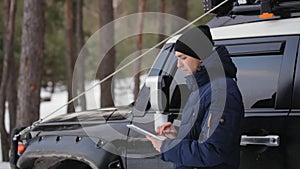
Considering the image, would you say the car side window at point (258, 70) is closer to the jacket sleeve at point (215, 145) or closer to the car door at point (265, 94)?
the car door at point (265, 94)

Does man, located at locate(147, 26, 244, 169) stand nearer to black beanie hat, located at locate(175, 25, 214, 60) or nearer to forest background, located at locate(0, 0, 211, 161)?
black beanie hat, located at locate(175, 25, 214, 60)

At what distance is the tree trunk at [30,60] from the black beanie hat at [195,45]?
25.5ft

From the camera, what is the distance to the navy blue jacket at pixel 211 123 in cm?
294

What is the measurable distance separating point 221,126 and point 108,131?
1.51 metres

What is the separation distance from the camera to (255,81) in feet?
12.5

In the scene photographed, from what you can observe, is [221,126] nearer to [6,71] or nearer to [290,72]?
[290,72]

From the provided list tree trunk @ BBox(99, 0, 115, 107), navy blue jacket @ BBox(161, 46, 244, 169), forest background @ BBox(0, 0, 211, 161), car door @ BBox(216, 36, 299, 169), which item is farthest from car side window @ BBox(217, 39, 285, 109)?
tree trunk @ BBox(99, 0, 115, 107)

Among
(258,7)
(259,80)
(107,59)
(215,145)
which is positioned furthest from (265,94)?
(107,59)

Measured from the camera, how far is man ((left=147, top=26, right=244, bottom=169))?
2.95 metres

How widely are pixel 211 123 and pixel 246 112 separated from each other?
851 mm

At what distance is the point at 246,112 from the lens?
12.3ft

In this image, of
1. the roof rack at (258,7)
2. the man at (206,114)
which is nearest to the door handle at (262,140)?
the man at (206,114)

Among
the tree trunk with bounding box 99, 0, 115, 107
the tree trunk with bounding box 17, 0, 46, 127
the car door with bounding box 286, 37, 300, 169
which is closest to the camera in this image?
the car door with bounding box 286, 37, 300, 169

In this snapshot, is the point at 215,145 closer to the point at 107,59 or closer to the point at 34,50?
the point at 34,50
